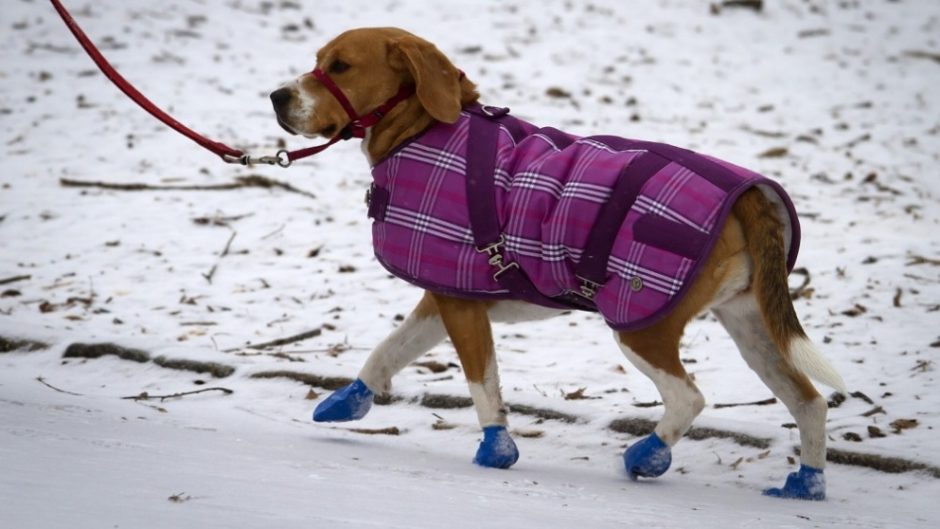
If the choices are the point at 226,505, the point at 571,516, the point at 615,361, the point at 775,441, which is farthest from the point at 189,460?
the point at 615,361

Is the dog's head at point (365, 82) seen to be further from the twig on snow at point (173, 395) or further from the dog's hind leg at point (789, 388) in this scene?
the twig on snow at point (173, 395)

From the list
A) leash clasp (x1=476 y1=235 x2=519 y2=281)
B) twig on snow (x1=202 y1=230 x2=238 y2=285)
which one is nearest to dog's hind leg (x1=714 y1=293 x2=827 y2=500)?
leash clasp (x1=476 y1=235 x2=519 y2=281)

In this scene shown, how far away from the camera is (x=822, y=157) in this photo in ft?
33.3

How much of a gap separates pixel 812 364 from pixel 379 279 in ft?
12.5

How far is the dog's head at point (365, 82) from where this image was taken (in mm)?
4211

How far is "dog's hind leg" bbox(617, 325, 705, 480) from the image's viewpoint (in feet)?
12.9

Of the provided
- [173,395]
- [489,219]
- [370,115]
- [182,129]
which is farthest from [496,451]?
[182,129]

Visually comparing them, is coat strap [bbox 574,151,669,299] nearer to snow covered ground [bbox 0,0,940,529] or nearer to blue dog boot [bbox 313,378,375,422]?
snow covered ground [bbox 0,0,940,529]

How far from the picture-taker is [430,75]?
4242 millimetres

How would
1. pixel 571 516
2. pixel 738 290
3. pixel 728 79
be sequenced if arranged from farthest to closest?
pixel 728 79 < pixel 738 290 < pixel 571 516

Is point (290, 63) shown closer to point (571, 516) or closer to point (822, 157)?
point (822, 157)

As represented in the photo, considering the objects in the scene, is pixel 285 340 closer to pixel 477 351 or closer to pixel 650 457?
pixel 477 351

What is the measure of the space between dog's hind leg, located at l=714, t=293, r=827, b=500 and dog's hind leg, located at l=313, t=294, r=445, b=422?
123 centimetres

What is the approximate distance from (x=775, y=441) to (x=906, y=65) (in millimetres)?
10328
